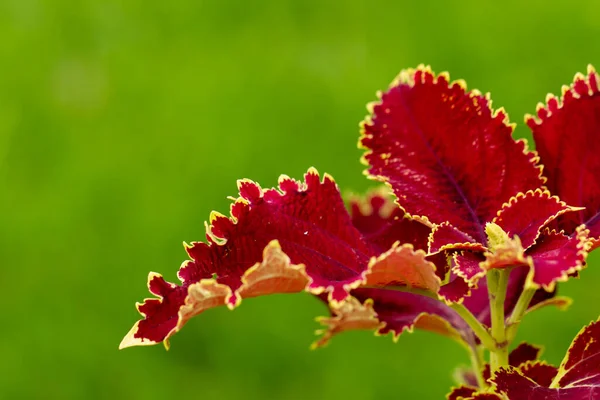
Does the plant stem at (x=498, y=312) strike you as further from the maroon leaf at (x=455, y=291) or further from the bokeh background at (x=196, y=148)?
the bokeh background at (x=196, y=148)

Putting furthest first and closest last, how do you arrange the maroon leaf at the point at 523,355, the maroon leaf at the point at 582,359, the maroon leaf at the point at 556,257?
the maroon leaf at the point at 523,355 < the maroon leaf at the point at 582,359 < the maroon leaf at the point at 556,257

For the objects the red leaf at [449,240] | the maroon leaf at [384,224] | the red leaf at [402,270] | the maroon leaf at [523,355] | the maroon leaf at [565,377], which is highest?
the maroon leaf at [384,224]

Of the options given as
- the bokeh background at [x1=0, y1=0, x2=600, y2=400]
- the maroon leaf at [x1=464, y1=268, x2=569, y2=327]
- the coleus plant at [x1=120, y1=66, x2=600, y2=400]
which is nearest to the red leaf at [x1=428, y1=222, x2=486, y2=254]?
the coleus plant at [x1=120, y1=66, x2=600, y2=400]

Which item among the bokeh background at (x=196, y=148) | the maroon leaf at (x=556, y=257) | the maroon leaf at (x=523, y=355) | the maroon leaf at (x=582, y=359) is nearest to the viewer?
the maroon leaf at (x=556, y=257)

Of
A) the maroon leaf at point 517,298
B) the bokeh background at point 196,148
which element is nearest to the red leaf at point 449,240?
the maroon leaf at point 517,298

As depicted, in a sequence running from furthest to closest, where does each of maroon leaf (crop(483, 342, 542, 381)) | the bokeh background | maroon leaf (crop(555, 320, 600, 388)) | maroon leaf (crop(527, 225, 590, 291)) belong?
1. the bokeh background
2. maroon leaf (crop(483, 342, 542, 381))
3. maroon leaf (crop(555, 320, 600, 388))
4. maroon leaf (crop(527, 225, 590, 291))

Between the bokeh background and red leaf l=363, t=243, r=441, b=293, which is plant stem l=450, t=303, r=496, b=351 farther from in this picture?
the bokeh background

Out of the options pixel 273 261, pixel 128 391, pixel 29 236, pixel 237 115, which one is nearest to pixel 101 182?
pixel 29 236

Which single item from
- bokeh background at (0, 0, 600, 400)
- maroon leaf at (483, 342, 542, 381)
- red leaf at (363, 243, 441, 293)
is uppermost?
bokeh background at (0, 0, 600, 400)

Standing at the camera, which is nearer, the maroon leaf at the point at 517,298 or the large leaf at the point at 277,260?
the large leaf at the point at 277,260
